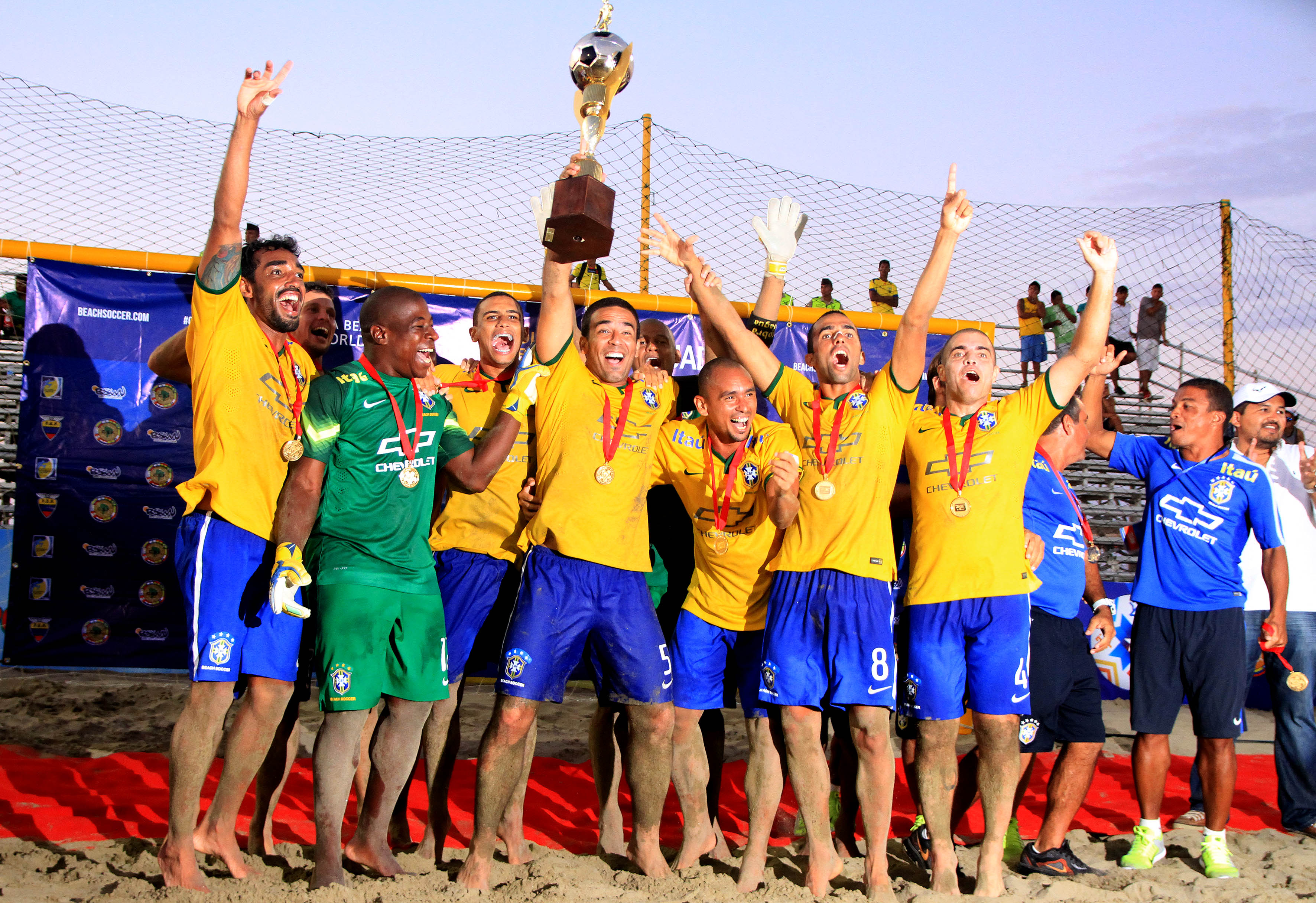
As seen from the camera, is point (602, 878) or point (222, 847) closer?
point (222, 847)

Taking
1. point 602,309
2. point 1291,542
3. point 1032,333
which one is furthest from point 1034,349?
point 602,309

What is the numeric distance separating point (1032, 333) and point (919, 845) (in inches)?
413

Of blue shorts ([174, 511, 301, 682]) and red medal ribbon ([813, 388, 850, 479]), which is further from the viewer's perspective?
red medal ribbon ([813, 388, 850, 479])

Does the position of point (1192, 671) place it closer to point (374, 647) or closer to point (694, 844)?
point (694, 844)

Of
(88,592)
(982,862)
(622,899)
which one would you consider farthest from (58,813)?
(982,862)

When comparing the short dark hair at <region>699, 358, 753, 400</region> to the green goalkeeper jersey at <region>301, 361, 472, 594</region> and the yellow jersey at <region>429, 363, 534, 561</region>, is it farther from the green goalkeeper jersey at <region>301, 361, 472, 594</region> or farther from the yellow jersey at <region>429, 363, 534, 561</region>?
the green goalkeeper jersey at <region>301, 361, 472, 594</region>

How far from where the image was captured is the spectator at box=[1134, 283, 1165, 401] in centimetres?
1274

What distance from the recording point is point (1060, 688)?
4.55 meters

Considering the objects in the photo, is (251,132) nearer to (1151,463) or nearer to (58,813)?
(58,813)

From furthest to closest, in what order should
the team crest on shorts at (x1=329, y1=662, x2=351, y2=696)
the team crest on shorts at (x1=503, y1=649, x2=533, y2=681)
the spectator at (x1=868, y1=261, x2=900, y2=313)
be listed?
the spectator at (x1=868, y1=261, x2=900, y2=313) → the team crest on shorts at (x1=503, y1=649, x2=533, y2=681) → the team crest on shorts at (x1=329, y1=662, x2=351, y2=696)

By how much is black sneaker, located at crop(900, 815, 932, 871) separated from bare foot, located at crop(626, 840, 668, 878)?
1183 millimetres

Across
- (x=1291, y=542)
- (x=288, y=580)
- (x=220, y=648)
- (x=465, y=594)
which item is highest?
(x=1291, y=542)

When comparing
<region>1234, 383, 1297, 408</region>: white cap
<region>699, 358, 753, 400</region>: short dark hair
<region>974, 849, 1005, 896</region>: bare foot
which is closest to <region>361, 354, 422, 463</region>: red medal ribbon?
<region>699, 358, 753, 400</region>: short dark hair

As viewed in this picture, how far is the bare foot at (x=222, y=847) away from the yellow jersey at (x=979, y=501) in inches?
115
